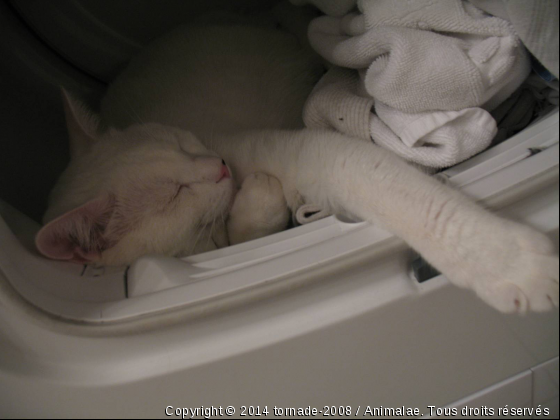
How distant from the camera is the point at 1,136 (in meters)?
0.85

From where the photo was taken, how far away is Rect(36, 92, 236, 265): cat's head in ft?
2.07

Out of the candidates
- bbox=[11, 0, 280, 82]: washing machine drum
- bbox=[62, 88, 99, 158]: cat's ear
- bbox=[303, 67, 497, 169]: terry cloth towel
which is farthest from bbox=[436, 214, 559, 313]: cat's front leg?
bbox=[11, 0, 280, 82]: washing machine drum

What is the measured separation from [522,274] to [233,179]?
0.51 metres

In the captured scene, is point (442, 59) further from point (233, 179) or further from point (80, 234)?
point (80, 234)

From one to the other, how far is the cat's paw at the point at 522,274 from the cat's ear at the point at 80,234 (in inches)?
22.0

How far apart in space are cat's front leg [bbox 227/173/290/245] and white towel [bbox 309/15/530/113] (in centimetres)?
25

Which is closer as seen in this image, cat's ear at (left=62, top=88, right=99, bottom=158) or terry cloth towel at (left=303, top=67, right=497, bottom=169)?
terry cloth towel at (left=303, top=67, right=497, bottom=169)

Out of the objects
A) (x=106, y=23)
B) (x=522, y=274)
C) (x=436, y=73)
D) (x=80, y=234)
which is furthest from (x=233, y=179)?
(x=106, y=23)

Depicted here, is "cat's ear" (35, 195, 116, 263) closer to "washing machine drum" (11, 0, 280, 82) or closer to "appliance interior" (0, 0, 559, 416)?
"appliance interior" (0, 0, 559, 416)

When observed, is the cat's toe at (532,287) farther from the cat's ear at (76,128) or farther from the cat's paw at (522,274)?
the cat's ear at (76,128)

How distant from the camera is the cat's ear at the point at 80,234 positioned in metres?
0.53

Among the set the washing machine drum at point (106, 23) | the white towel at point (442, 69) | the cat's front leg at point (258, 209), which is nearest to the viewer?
the white towel at point (442, 69)

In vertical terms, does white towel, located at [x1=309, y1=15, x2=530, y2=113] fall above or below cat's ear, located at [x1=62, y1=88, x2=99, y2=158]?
above

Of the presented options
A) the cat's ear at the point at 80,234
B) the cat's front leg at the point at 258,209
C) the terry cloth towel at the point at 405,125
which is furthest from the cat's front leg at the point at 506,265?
the cat's ear at the point at 80,234
